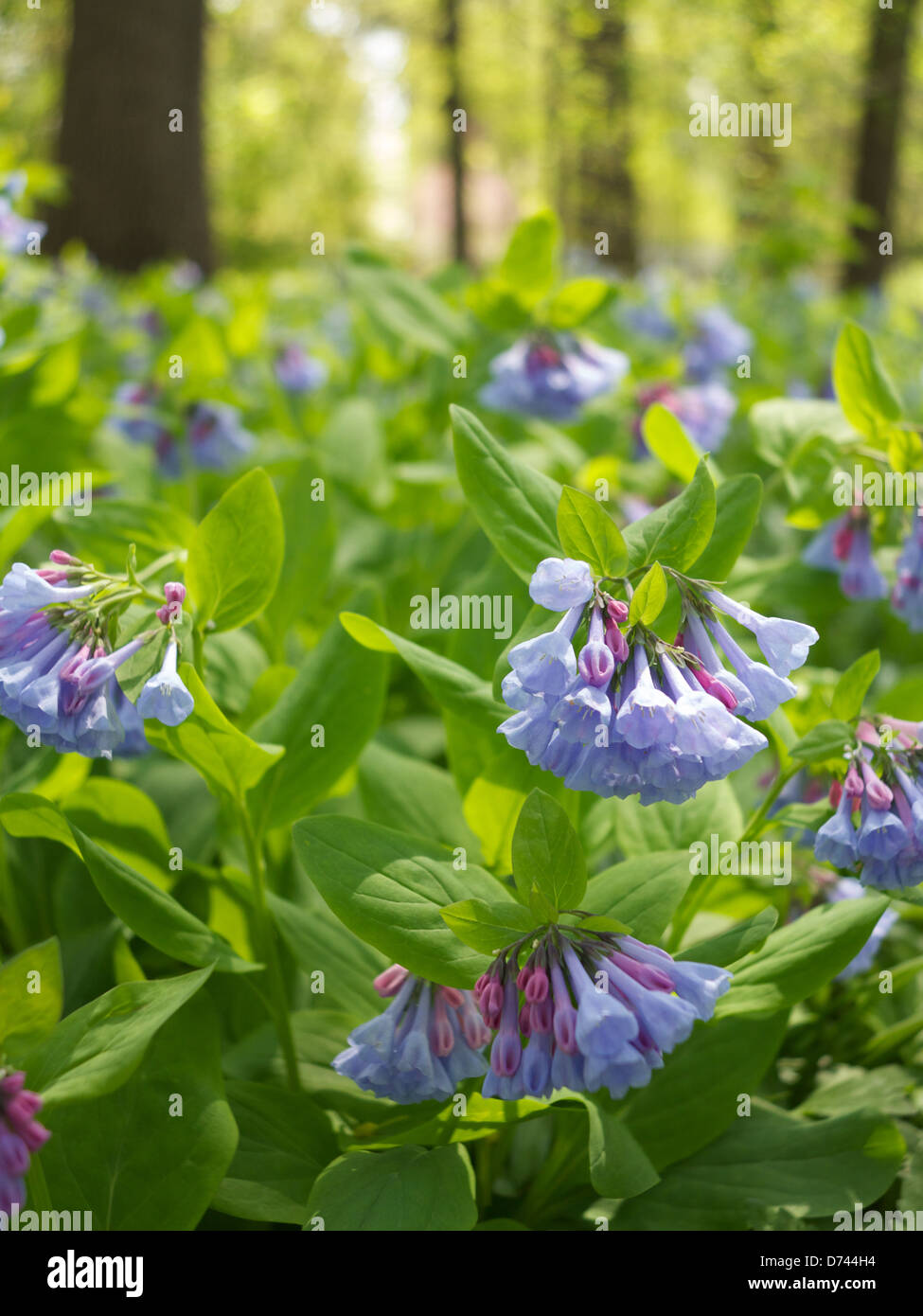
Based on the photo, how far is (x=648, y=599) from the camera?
100 centimetres

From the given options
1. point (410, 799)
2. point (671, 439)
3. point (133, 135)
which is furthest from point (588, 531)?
point (133, 135)

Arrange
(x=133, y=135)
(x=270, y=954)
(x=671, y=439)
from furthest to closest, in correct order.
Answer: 1. (x=133, y=135)
2. (x=671, y=439)
3. (x=270, y=954)

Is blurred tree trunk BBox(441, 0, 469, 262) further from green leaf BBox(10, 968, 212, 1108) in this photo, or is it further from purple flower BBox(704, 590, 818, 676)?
green leaf BBox(10, 968, 212, 1108)

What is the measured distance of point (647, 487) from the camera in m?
2.47

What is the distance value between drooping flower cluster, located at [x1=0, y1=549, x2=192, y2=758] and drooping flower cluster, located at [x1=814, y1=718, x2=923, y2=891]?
64 centimetres

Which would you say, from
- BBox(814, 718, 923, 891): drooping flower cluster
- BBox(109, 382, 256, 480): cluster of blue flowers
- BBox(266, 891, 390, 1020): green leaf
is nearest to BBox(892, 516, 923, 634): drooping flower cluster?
BBox(814, 718, 923, 891): drooping flower cluster

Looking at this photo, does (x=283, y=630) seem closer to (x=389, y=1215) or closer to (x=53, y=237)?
(x=389, y=1215)

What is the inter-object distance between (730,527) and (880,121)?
887 cm

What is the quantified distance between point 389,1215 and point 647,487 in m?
1.73

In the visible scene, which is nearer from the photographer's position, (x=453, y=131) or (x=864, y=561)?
(x=864, y=561)

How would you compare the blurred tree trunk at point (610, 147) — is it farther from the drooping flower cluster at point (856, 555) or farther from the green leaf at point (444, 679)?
the green leaf at point (444, 679)

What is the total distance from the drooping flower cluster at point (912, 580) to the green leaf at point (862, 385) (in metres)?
0.17

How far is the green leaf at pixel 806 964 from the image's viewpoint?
3.83ft

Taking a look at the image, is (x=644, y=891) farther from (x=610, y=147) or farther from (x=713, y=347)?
(x=610, y=147)
